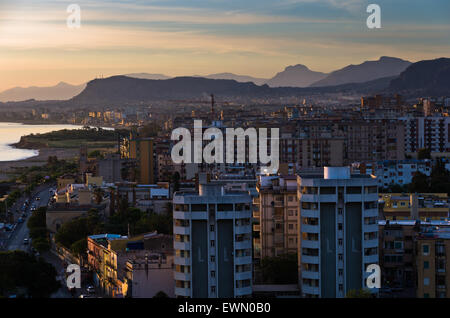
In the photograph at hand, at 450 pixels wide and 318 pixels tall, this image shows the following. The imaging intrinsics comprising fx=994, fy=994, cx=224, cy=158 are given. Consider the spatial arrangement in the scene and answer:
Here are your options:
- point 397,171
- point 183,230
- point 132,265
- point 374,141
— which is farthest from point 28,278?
point 374,141

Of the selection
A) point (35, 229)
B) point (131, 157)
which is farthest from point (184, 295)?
point (131, 157)

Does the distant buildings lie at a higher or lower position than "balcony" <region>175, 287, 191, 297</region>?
lower

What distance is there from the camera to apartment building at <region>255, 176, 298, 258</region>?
45.1 ft

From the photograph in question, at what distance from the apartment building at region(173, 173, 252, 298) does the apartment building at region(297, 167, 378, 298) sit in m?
0.80

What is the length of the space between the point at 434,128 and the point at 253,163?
469 inches

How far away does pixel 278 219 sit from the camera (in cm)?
1381

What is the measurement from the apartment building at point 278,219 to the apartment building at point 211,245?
288 cm

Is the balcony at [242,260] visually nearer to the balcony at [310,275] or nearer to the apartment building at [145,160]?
the balcony at [310,275]

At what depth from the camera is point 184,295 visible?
1084 centimetres

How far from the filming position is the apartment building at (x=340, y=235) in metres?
11.0

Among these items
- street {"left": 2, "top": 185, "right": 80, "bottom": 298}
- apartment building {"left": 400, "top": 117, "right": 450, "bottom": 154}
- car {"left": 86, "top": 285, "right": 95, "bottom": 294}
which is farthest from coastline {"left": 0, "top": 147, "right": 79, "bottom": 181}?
car {"left": 86, "top": 285, "right": 95, "bottom": 294}

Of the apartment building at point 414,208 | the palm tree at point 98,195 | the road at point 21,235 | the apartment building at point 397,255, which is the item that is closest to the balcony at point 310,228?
the apartment building at point 397,255

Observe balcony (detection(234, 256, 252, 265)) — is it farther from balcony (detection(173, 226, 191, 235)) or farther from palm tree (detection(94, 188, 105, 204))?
palm tree (detection(94, 188, 105, 204))
